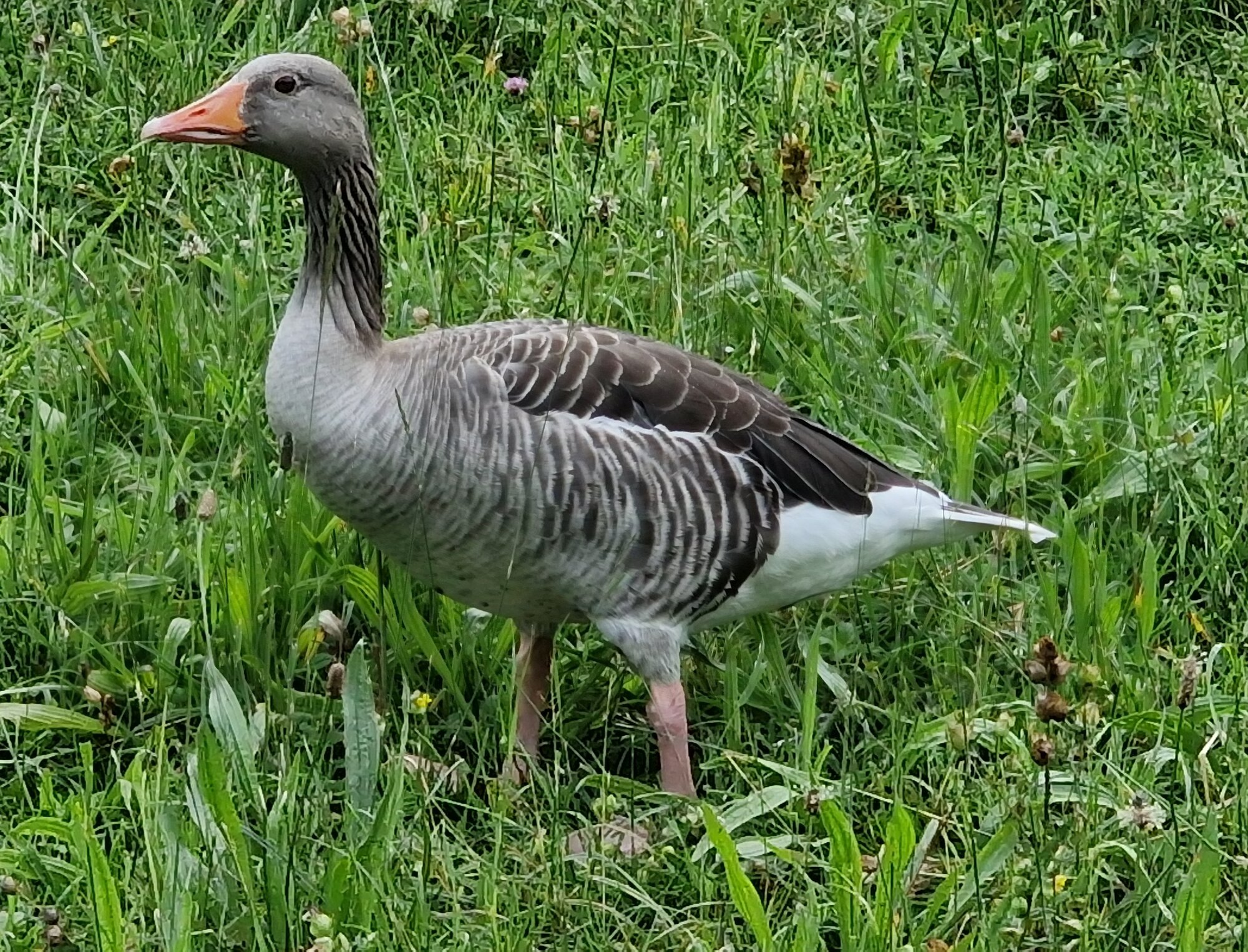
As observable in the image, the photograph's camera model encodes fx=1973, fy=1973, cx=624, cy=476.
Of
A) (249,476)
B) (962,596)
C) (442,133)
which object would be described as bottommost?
(962,596)

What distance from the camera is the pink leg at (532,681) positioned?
164 inches

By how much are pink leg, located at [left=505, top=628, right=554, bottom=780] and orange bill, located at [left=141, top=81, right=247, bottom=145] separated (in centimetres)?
119

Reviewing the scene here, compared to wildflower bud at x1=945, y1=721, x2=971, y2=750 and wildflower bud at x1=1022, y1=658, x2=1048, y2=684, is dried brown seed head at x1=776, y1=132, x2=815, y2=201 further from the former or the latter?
wildflower bud at x1=1022, y1=658, x2=1048, y2=684

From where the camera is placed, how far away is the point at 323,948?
3051mm

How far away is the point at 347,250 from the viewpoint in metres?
4.05

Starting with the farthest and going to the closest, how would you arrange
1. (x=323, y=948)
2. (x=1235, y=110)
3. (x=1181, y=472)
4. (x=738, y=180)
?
(x=1235, y=110)
(x=738, y=180)
(x=1181, y=472)
(x=323, y=948)

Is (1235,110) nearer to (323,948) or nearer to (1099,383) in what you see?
(1099,383)

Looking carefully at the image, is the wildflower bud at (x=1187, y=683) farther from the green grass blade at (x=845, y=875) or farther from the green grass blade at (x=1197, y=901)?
the green grass blade at (x=845, y=875)

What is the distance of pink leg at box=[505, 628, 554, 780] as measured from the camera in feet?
13.6

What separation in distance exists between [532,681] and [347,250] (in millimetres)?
993

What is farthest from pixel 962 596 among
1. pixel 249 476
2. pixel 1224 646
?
pixel 249 476

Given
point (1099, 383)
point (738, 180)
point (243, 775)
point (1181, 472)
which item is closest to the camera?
point (243, 775)

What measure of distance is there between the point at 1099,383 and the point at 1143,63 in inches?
80.3

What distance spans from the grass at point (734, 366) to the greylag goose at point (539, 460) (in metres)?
0.21
